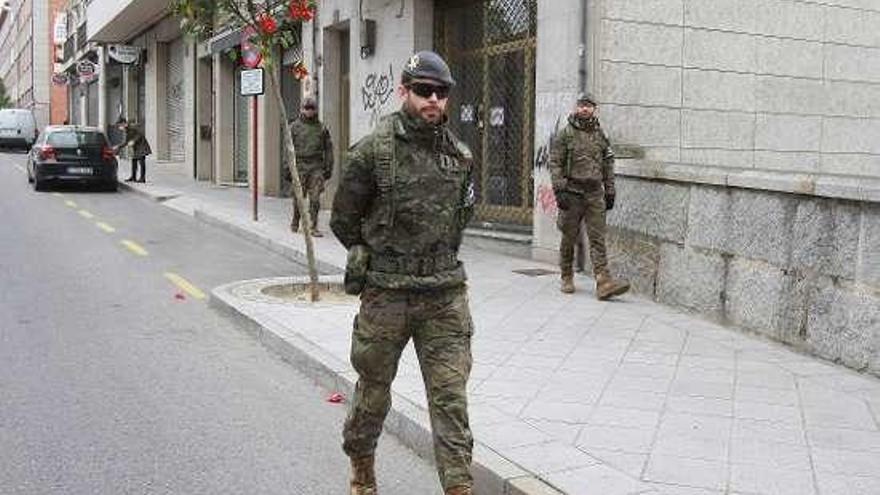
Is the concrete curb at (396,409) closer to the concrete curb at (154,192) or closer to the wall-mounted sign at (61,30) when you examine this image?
the concrete curb at (154,192)

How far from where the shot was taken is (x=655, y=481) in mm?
4434

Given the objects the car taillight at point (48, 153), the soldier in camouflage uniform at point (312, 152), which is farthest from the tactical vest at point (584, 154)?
the car taillight at point (48, 153)

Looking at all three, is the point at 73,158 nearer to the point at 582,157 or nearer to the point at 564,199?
the point at 564,199

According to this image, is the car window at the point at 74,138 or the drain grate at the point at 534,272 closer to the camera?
the drain grate at the point at 534,272

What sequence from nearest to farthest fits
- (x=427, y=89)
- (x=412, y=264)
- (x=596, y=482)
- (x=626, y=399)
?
1. (x=427, y=89)
2. (x=412, y=264)
3. (x=596, y=482)
4. (x=626, y=399)

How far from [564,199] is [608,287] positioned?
0.92m

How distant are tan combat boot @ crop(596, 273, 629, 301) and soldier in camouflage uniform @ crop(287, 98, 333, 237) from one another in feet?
19.9

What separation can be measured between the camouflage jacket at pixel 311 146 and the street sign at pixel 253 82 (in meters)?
1.68

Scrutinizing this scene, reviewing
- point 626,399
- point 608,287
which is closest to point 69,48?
point 608,287

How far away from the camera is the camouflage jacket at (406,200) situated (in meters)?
3.99

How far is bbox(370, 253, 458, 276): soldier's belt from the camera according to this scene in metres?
4.05

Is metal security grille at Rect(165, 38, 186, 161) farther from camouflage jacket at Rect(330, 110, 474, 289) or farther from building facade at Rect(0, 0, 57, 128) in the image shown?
building facade at Rect(0, 0, 57, 128)

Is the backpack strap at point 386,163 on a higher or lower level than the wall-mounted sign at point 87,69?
lower

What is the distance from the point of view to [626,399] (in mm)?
5840
